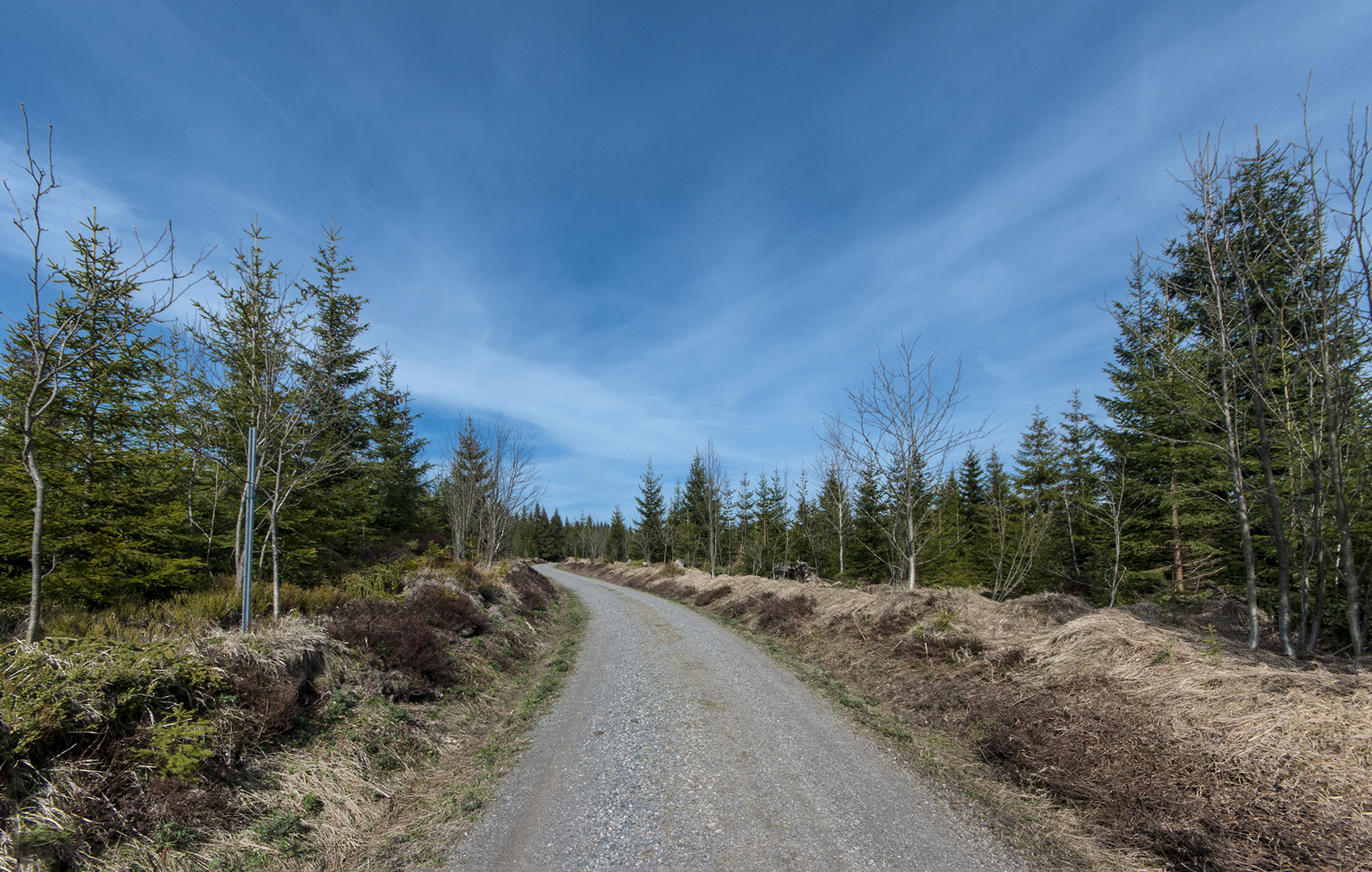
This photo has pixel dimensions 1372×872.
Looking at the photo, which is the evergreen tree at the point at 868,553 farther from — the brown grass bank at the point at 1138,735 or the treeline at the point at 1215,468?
the brown grass bank at the point at 1138,735

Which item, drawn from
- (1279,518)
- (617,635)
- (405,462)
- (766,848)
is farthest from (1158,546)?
(405,462)

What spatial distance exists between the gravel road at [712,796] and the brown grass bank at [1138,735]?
72cm

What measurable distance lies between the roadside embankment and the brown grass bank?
190 inches

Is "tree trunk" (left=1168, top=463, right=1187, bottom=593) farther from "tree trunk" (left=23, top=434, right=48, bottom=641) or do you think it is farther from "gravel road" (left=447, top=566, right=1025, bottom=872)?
"tree trunk" (left=23, top=434, right=48, bottom=641)

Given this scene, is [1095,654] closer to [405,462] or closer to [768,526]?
[405,462]

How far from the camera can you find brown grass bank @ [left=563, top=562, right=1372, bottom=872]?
3.29 metres

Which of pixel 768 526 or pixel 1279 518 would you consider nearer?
pixel 1279 518

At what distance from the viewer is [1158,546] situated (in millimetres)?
12969

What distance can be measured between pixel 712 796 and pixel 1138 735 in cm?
372

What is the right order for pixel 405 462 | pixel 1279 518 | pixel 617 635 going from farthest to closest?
pixel 405 462 → pixel 617 635 → pixel 1279 518

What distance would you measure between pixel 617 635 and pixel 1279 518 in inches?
447

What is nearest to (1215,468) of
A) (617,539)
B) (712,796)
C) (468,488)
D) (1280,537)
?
→ (1280,537)

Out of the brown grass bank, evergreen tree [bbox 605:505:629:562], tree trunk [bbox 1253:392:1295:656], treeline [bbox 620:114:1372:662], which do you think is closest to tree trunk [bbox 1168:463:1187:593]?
treeline [bbox 620:114:1372:662]

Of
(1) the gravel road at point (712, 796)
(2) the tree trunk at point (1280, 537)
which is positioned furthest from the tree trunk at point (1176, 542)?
(1) the gravel road at point (712, 796)
